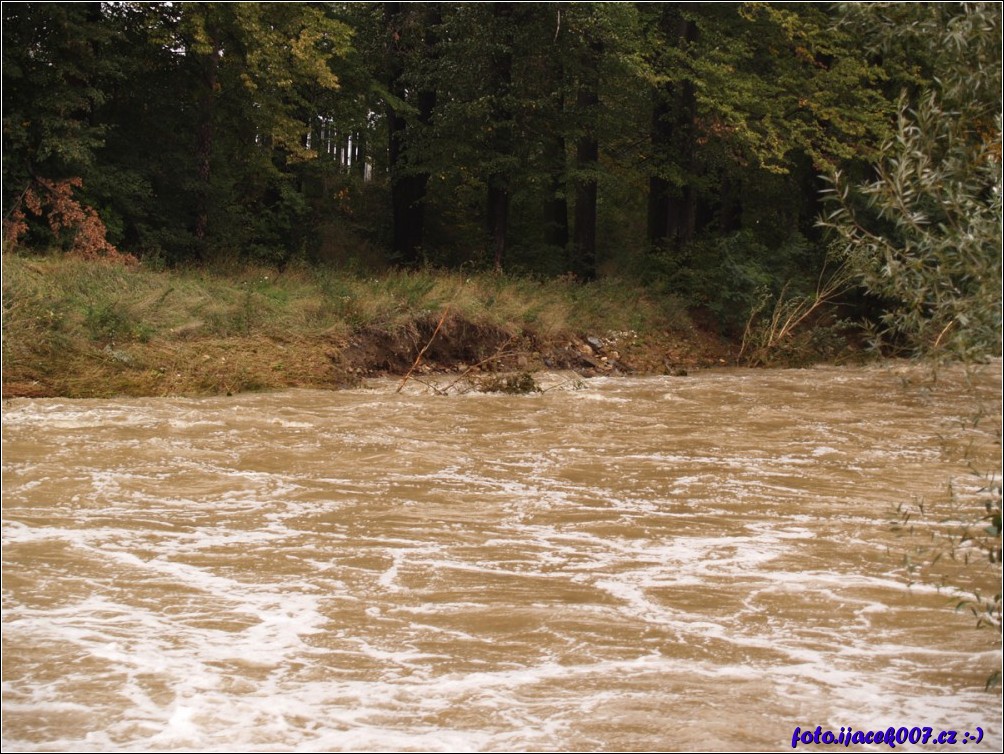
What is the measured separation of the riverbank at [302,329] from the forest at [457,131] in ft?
4.54

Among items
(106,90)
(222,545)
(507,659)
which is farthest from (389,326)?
(507,659)

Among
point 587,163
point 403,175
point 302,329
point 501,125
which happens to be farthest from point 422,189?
point 302,329

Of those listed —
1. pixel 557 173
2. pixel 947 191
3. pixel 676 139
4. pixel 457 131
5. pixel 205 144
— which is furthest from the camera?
pixel 676 139

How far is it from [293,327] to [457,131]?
27.9 feet

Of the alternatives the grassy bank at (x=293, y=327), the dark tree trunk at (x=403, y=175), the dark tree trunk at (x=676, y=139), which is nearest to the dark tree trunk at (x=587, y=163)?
the dark tree trunk at (x=676, y=139)

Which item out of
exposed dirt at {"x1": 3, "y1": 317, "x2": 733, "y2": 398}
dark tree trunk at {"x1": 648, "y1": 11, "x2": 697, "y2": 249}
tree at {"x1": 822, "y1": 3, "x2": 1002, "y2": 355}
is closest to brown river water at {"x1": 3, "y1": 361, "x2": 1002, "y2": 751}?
tree at {"x1": 822, "y1": 3, "x2": 1002, "y2": 355}

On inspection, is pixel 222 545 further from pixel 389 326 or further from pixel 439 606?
pixel 389 326

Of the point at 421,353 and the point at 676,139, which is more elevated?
the point at 676,139

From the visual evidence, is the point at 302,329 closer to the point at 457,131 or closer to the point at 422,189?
the point at 457,131

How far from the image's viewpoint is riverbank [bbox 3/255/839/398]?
16375 millimetres

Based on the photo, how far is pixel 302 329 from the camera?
19.0m

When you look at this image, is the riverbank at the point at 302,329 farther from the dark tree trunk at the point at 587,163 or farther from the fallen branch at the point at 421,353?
the dark tree trunk at the point at 587,163

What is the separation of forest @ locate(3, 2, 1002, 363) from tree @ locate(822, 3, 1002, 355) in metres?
13.6

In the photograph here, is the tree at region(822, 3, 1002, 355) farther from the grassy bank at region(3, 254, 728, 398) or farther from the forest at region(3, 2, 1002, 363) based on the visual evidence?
the forest at region(3, 2, 1002, 363)
